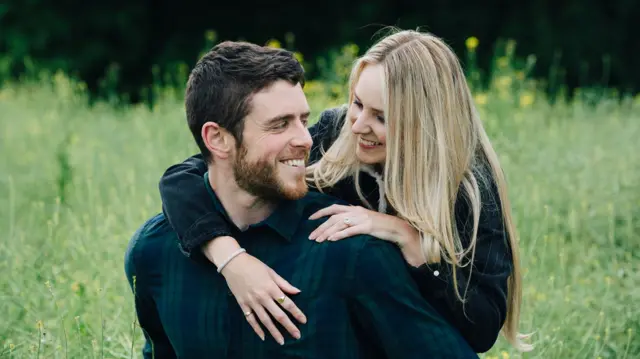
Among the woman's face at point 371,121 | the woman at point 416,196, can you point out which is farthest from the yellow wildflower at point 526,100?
the woman's face at point 371,121

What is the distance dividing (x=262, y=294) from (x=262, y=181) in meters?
0.36

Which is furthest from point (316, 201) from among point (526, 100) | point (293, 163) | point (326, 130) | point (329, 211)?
point (526, 100)

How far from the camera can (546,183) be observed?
6395 millimetres

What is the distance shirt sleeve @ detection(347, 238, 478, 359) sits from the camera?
281 centimetres

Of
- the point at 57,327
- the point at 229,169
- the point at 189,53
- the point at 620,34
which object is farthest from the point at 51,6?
the point at 229,169

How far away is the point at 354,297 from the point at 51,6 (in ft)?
40.2

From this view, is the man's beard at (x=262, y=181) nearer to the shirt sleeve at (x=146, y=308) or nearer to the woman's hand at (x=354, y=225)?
the woman's hand at (x=354, y=225)

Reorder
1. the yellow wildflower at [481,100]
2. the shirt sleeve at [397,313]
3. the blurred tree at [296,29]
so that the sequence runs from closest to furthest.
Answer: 1. the shirt sleeve at [397,313]
2. the yellow wildflower at [481,100]
3. the blurred tree at [296,29]

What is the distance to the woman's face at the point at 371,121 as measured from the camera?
11.4ft

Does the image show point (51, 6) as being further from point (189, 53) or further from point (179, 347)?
point (179, 347)

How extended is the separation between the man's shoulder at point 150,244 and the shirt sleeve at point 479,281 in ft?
2.65

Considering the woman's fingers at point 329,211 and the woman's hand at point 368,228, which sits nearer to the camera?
the woman's hand at point 368,228

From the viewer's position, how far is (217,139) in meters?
3.11

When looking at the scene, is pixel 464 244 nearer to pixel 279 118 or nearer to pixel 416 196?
pixel 416 196
